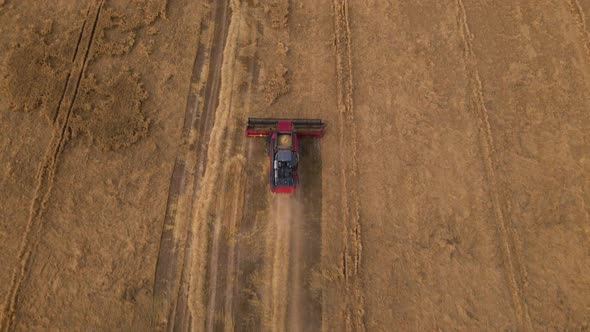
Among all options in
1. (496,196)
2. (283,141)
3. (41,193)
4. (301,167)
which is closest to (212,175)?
(283,141)

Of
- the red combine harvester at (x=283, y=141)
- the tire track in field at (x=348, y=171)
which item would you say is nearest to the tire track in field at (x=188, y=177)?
the red combine harvester at (x=283, y=141)

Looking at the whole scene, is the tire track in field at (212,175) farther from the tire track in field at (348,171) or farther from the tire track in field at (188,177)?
the tire track in field at (348,171)

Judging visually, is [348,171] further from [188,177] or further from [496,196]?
[188,177]

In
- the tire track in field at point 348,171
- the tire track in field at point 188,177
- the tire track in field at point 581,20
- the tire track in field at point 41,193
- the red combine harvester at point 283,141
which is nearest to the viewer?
the tire track in field at point 41,193

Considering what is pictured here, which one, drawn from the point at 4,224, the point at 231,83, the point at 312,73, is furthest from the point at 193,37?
the point at 4,224

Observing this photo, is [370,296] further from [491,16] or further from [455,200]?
[491,16]
